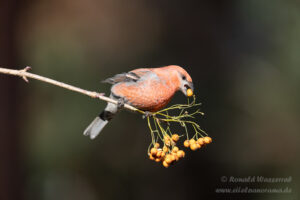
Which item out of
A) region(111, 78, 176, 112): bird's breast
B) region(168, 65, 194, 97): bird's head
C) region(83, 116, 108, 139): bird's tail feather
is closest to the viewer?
region(111, 78, 176, 112): bird's breast

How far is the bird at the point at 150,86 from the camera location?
2699 millimetres

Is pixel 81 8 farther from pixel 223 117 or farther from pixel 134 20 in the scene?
pixel 223 117

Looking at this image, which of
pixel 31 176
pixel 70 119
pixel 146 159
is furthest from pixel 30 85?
pixel 146 159

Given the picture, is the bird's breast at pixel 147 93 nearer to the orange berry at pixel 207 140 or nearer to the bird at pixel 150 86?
the bird at pixel 150 86

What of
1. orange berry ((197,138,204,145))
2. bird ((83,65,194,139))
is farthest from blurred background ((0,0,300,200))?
orange berry ((197,138,204,145))

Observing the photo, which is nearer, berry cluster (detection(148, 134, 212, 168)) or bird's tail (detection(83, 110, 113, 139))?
berry cluster (detection(148, 134, 212, 168))

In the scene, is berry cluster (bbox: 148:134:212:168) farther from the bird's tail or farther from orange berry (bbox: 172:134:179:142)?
the bird's tail

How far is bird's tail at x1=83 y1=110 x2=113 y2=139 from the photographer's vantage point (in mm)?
3230

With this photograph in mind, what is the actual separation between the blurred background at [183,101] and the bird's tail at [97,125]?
8.82 feet

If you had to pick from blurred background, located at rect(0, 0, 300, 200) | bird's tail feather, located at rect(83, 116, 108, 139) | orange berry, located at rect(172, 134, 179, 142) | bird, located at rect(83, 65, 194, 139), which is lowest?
orange berry, located at rect(172, 134, 179, 142)

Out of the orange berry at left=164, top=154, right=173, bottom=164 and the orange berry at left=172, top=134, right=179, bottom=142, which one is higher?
the orange berry at left=172, top=134, right=179, bottom=142

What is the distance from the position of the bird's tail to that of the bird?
1.00ft

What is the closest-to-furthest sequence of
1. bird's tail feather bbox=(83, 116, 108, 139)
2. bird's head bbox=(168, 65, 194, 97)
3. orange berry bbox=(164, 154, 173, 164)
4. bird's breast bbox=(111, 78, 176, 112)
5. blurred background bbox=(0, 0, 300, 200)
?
orange berry bbox=(164, 154, 173, 164)
bird's breast bbox=(111, 78, 176, 112)
bird's head bbox=(168, 65, 194, 97)
bird's tail feather bbox=(83, 116, 108, 139)
blurred background bbox=(0, 0, 300, 200)

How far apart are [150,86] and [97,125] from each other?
739mm
